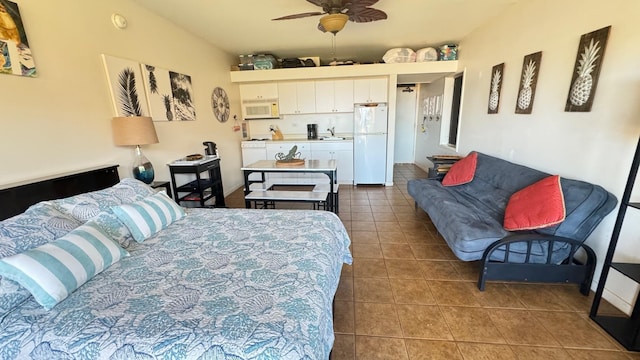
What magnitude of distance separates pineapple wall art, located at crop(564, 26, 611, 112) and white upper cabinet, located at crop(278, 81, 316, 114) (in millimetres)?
3652

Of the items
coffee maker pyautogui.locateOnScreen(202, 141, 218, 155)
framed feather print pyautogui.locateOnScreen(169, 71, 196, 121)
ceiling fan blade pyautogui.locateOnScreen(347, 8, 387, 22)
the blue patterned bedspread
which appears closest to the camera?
the blue patterned bedspread

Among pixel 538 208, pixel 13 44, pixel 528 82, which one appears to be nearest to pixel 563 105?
pixel 528 82

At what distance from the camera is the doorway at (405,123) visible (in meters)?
6.59

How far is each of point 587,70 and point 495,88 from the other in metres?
1.22

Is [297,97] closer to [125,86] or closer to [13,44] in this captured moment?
[125,86]

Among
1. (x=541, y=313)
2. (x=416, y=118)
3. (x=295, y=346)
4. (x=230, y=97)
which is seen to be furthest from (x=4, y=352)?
(x=416, y=118)

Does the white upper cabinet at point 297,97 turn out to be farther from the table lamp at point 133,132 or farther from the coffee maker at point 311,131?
the table lamp at point 133,132

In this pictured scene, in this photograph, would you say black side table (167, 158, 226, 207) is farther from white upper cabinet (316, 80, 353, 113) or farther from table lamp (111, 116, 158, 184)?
white upper cabinet (316, 80, 353, 113)

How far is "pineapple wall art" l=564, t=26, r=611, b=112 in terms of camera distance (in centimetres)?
179

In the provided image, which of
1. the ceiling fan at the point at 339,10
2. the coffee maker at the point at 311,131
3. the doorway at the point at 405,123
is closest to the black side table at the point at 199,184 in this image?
the ceiling fan at the point at 339,10

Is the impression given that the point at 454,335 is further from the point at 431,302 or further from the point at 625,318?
the point at 625,318

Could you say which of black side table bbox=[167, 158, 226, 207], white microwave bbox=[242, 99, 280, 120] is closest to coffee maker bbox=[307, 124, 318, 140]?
white microwave bbox=[242, 99, 280, 120]

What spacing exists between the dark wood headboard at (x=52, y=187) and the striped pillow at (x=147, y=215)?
62cm

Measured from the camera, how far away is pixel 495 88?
3062 mm
